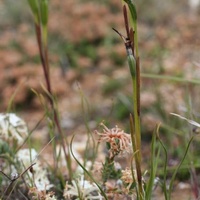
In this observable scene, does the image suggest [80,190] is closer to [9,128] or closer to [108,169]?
[108,169]

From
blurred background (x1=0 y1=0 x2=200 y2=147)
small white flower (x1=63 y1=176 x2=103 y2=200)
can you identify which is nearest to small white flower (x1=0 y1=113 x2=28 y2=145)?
small white flower (x1=63 y1=176 x2=103 y2=200)

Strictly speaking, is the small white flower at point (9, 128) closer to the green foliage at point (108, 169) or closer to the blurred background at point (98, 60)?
→ the green foliage at point (108, 169)

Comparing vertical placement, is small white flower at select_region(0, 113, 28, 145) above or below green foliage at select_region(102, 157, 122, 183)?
above

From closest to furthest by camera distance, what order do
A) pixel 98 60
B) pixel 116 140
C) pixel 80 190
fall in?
pixel 116 140 → pixel 80 190 → pixel 98 60

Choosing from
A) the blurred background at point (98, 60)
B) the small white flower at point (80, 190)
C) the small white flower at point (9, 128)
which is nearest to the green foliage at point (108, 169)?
the small white flower at point (80, 190)

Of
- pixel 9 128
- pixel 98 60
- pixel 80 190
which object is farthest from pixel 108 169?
pixel 98 60

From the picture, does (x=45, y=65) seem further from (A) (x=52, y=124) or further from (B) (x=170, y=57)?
(B) (x=170, y=57)

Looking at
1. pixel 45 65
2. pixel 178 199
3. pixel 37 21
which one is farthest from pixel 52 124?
pixel 178 199

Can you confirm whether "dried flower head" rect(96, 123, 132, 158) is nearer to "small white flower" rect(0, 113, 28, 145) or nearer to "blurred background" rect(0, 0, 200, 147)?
"small white flower" rect(0, 113, 28, 145)

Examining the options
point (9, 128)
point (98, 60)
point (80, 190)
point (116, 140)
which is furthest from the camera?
point (98, 60)
